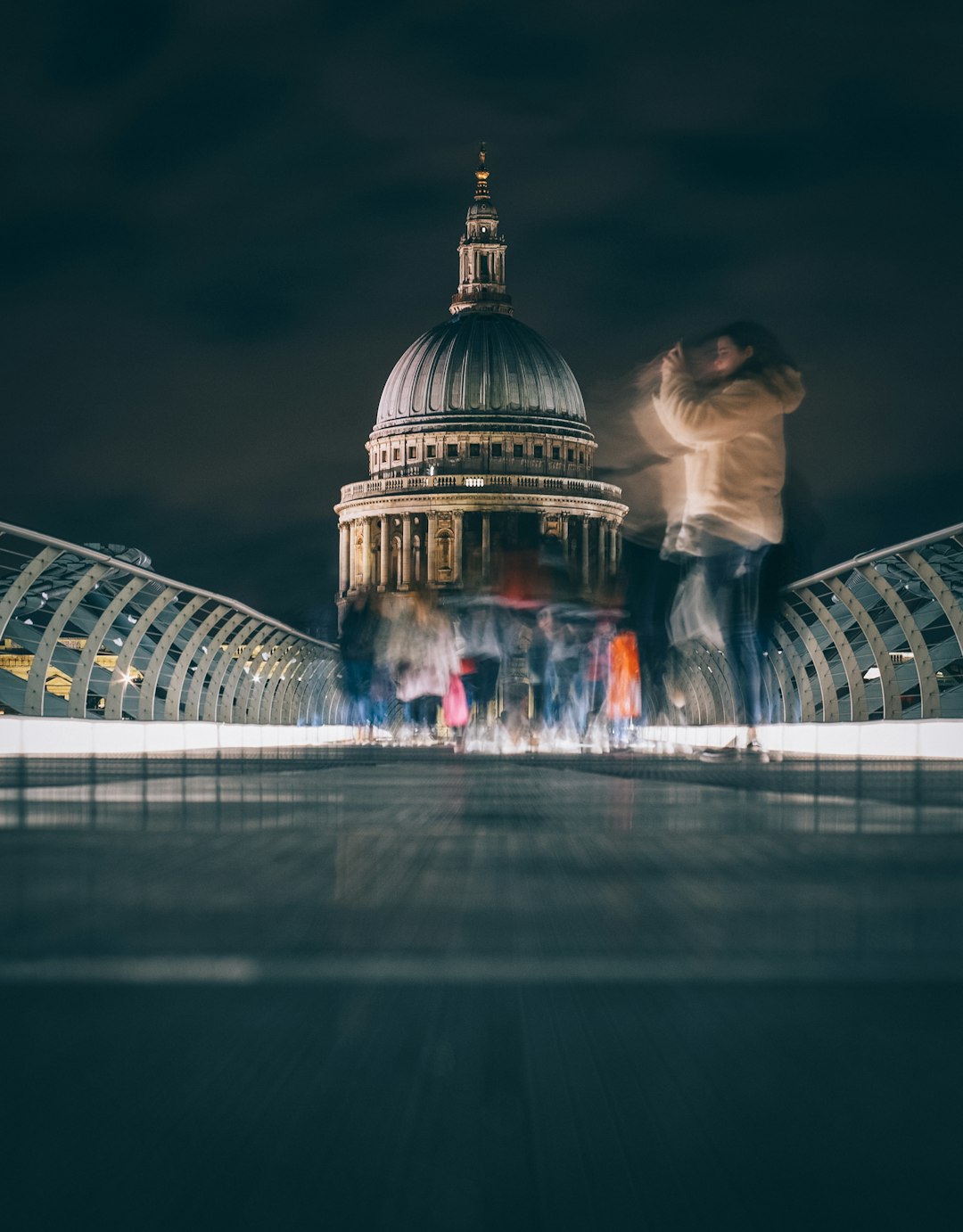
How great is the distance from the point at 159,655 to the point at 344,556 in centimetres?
12876

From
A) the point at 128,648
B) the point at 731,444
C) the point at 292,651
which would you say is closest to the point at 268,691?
the point at 292,651

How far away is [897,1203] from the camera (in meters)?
3.31

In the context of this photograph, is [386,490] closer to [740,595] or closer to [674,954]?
[740,595]

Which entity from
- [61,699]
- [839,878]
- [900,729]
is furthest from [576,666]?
[839,878]

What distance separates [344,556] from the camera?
16138 cm

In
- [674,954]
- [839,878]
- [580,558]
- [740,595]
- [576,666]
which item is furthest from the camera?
[580,558]

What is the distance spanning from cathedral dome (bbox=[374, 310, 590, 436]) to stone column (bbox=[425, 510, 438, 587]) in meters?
8.37

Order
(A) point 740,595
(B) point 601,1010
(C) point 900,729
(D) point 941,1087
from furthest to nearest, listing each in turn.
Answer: (C) point 900,729 < (A) point 740,595 < (B) point 601,1010 < (D) point 941,1087

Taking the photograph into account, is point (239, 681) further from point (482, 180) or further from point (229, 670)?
point (482, 180)

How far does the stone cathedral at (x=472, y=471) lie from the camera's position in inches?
6024

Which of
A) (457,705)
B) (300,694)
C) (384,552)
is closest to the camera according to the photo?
(300,694)

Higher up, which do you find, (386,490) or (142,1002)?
(386,490)

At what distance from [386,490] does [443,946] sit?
14842 centimetres

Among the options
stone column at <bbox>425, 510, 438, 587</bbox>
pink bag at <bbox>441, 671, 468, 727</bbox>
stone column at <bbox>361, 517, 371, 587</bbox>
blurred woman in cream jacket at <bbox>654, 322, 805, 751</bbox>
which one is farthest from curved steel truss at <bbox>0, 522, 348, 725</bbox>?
stone column at <bbox>361, 517, 371, 587</bbox>
